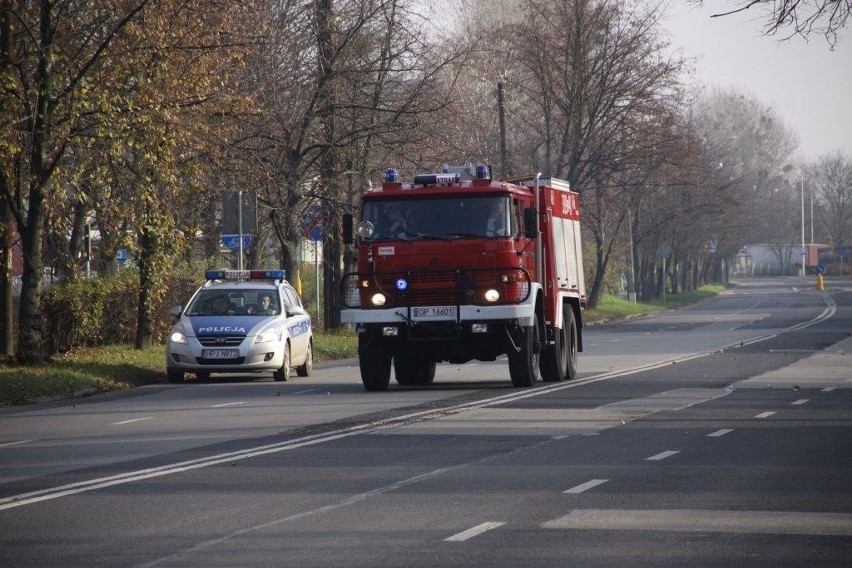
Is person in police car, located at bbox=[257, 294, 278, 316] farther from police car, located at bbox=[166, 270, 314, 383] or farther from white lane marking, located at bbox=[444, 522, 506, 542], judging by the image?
white lane marking, located at bbox=[444, 522, 506, 542]

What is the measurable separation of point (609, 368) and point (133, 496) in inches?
651

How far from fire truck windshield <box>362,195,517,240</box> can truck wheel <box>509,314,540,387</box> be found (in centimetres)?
148

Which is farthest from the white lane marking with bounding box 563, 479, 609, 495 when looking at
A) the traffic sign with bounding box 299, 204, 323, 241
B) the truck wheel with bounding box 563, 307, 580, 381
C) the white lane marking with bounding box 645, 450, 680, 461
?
the traffic sign with bounding box 299, 204, 323, 241

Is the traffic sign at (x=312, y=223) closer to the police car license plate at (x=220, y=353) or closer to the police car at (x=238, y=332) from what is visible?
the police car at (x=238, y=332)

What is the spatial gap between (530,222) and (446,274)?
1443 mm

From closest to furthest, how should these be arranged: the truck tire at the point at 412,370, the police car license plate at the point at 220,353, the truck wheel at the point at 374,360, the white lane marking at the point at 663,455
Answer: the white lane marking at the point at 663,455
the truck wheel at the point at 374,360
the truck tire at the point at 412,370
the police car license plate at the point at 220,353

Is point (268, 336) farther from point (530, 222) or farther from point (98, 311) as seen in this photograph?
point (530, 222)

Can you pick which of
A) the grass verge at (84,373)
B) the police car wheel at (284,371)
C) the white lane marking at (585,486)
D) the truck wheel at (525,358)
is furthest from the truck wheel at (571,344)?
the white lane marking at (585,486)

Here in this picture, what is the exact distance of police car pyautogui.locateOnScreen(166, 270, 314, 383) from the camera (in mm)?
23328

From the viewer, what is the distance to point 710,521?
8.97m

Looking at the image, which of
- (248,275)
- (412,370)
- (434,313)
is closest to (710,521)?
(434,313)

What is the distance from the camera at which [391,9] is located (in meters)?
34.3

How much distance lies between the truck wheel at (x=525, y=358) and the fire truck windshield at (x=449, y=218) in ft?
4.87

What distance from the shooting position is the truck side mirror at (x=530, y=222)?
2053 cm
